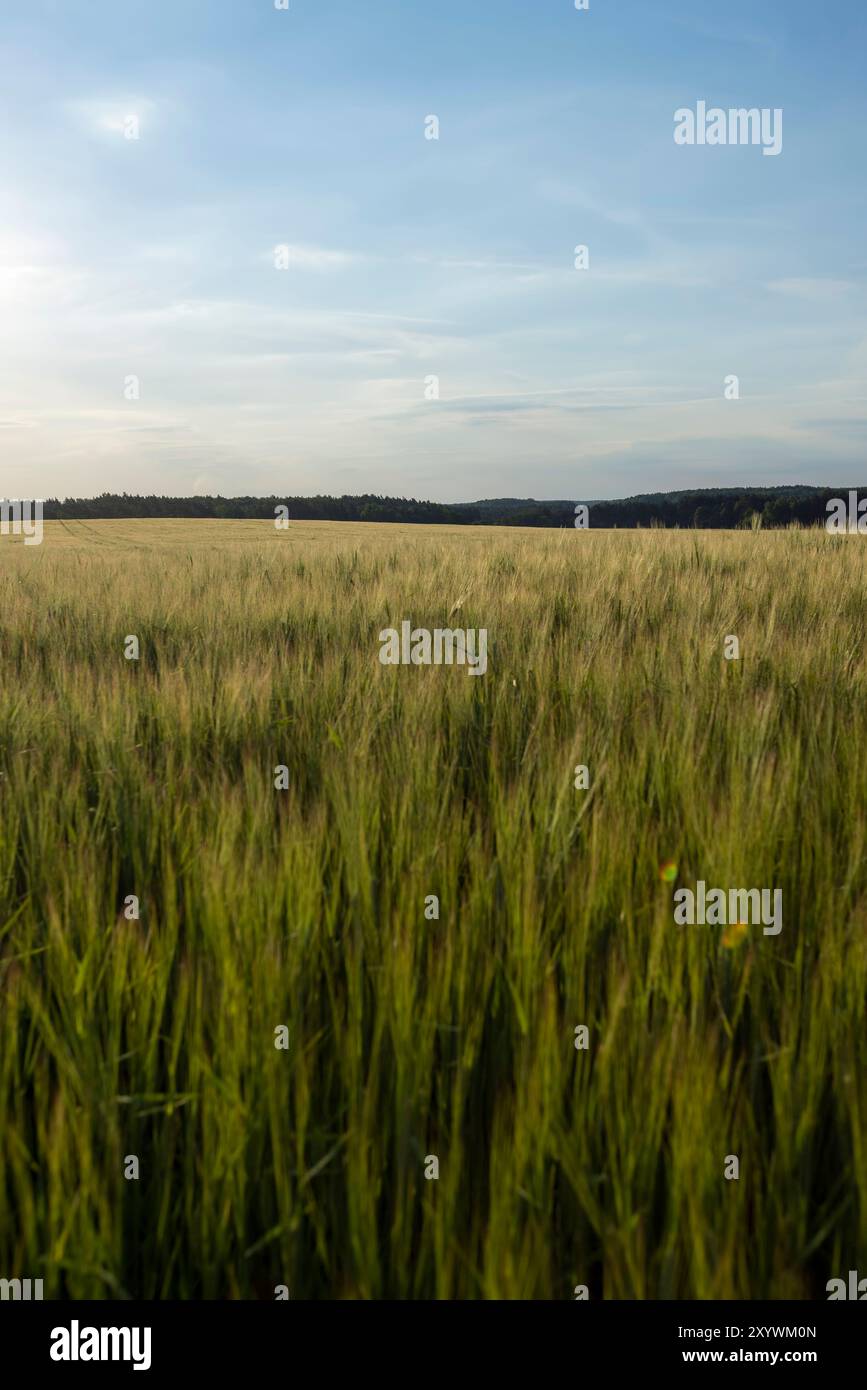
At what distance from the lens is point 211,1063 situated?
1255mm

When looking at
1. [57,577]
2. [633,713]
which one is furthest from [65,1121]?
[57,577]

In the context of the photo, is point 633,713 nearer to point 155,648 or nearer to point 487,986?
point 487,986

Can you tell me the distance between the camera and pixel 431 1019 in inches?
48.4

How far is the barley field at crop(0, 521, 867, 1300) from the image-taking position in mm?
1036

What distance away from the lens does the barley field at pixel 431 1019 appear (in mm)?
1036

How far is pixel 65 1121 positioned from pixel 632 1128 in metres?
0.68

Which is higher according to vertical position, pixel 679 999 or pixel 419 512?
pixel 419 512

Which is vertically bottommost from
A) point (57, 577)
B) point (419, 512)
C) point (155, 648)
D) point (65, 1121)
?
point (65, 1121)

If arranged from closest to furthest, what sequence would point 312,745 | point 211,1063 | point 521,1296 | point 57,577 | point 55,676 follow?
point 521,1296 → point 211,1063 → point 312,745 → point 55,676 → point 57,577

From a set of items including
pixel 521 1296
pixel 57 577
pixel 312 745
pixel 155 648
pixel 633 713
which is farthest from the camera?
pixel 57 577

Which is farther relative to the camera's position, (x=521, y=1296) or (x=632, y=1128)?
(x=632, y=1128)

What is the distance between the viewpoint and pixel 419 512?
52.5 m

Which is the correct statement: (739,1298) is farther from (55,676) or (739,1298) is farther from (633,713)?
(55,676)

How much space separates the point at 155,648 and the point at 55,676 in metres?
0.93
